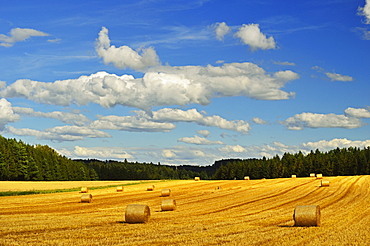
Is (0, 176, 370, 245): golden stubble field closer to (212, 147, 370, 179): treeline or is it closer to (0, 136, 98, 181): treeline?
(0, 136, 98, 181): treeline

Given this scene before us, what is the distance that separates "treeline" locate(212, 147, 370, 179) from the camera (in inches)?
4975

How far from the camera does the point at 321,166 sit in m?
130

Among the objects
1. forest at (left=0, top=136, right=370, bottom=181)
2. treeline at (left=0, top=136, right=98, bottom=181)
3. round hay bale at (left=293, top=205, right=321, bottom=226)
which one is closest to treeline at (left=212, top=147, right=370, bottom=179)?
forest at (left=0, top=136, right=370, bottom=181)

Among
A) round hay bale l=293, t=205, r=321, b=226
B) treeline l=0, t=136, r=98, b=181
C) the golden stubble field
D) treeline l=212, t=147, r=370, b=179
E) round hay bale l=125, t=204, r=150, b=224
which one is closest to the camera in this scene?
the golden stubble field

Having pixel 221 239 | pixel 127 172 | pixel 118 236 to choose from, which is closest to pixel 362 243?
pixel 221 239

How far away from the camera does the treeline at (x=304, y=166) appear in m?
126

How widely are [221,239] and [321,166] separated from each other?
11984 cm

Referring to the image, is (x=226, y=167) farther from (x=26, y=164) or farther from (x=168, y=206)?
(x=168, y=206)

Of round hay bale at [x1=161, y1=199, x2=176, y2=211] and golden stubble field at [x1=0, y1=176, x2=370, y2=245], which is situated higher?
round hay bale at [x1=161, y1=199, x2=176, y2=211]

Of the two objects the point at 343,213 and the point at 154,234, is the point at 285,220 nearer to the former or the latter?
the point at 343,213

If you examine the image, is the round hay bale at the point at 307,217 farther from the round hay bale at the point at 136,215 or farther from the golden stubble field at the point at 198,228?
the round hay bale at the point at 136,215

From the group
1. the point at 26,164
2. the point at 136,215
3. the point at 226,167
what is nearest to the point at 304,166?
the point at 226,167

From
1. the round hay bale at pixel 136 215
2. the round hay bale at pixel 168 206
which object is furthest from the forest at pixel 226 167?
the round hay bale at pixel 136 215

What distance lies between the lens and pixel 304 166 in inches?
5359
